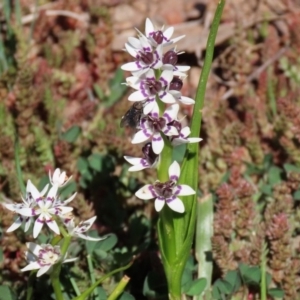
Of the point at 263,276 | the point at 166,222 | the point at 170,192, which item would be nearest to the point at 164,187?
the point at 170,192

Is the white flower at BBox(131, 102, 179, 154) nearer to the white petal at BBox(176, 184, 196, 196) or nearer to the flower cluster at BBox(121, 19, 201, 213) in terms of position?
the flower cluster at BBox(121, 19, 201, 213)

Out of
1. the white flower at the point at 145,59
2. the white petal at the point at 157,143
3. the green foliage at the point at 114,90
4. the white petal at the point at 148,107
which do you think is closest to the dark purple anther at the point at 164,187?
the white petal at the point at 157,143

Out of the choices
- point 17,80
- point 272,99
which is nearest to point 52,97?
point 17,80

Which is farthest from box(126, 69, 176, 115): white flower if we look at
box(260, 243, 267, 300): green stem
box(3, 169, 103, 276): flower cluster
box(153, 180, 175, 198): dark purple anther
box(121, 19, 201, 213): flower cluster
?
box(260, 243, 267, 300): green stem

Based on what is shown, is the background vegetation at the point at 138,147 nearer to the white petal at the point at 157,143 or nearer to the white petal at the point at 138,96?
the white petal at the point at 157,143

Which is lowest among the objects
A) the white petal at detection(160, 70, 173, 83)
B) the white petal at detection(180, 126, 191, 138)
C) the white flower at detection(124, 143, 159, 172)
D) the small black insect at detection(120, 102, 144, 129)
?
the white flower at detection(124, 143, 159, 172)

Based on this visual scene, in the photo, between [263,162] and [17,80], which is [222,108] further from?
[17,80]

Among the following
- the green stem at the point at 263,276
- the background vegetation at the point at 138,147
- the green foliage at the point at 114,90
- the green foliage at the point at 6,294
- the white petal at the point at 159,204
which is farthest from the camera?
the green foliage at the point at 114,90
